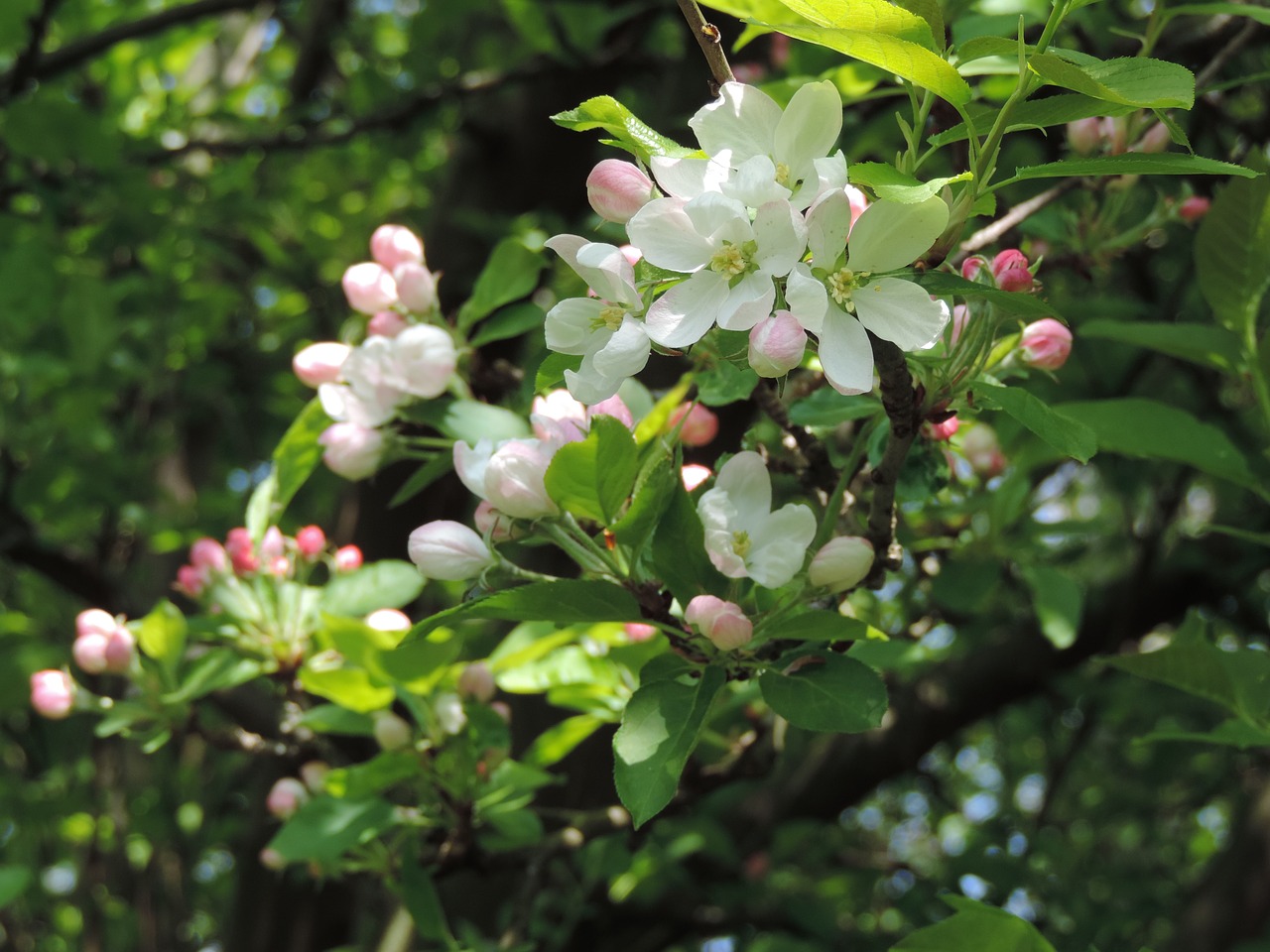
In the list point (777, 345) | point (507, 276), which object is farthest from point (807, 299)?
point (507, 276)

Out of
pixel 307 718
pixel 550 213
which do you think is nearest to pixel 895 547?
pixel 307 718

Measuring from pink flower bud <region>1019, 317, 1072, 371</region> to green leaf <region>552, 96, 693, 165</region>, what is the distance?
1.23 ft

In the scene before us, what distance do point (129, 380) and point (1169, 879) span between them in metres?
3.08

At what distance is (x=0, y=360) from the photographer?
7.38 ft

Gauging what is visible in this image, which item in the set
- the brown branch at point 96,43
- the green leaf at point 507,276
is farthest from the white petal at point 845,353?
the brown branch at point 96,43

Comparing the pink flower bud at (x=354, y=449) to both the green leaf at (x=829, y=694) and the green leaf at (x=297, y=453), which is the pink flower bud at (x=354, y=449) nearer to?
the green leaf at (x=297, y=453)

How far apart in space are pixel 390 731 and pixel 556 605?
557 mm

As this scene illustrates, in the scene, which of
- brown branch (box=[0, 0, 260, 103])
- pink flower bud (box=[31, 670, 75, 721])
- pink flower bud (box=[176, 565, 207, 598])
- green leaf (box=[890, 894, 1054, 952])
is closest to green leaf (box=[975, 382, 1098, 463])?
green leaf (box=[890, 894, 1054, 952])

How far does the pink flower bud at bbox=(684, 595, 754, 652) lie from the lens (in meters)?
0.90

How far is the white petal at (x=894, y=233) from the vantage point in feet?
2.45

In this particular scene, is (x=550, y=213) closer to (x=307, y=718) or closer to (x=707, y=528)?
(x=307, y=718)

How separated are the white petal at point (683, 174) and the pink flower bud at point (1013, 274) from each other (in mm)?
230

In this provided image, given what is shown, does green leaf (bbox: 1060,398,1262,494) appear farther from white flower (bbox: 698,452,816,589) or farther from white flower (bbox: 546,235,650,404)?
white flower (bbox: 546,235,650,404)

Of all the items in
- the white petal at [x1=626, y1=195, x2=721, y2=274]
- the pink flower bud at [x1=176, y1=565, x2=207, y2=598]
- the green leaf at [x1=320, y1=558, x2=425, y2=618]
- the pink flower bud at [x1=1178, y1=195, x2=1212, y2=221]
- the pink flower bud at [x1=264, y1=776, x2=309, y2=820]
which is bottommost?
the pink flower bud at [x1=264, y1=776, x2=309, y2=820]
